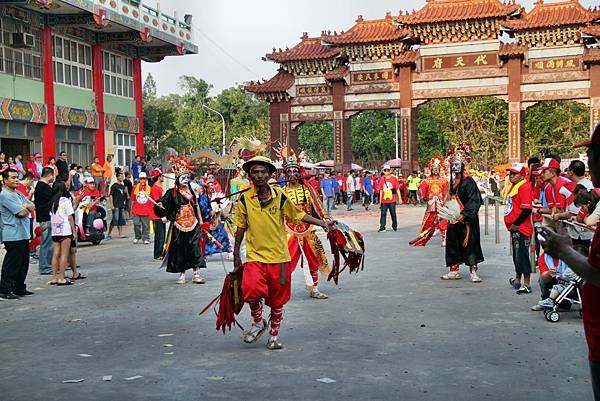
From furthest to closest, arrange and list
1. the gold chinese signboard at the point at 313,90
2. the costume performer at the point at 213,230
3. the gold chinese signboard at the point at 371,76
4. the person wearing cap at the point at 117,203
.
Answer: the gold chinese signboard at the point at 313,90, the gold chinese signboard at the point at 371,76, the person wearing cap at the point at 117,203, the costume performer at the point at 213,230

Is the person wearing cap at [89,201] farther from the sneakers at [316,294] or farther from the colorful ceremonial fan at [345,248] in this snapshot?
the colorful ceremonial fan at [345,248]

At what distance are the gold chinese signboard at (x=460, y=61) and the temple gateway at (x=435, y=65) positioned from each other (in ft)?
0.14

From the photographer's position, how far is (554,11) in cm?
3334

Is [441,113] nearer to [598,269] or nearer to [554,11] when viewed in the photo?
[554,11]

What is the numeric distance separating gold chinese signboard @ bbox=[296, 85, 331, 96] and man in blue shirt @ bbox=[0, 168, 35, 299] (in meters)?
28.1

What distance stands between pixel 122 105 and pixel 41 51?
683cm

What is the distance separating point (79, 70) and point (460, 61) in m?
16.1

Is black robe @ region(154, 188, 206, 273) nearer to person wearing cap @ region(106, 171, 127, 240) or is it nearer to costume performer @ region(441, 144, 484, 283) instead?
costume performer @ region(441, 144, 484, 283)

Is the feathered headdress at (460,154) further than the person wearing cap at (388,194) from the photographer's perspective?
No

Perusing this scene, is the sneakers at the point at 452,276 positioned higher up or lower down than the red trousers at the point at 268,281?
lower down

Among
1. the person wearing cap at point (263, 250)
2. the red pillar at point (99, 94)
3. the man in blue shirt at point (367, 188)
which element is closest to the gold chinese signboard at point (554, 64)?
the man in blue shirt at point (367, 188)

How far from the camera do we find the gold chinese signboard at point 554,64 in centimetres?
3278

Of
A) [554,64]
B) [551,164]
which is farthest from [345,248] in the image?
[554,64]

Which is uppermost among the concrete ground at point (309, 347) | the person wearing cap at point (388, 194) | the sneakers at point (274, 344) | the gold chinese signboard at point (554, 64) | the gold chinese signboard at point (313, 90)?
the gold chinese signboard at point (554, 64)
